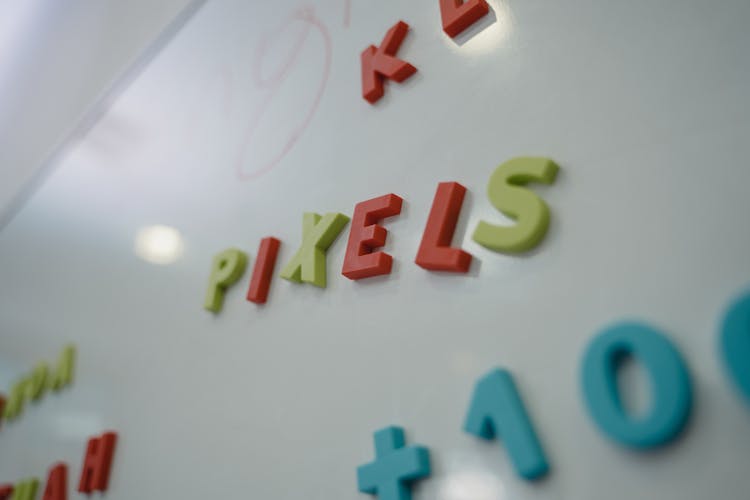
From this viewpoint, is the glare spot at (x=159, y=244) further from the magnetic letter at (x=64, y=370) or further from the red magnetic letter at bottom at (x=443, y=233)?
the red magnetic letter at bottom at (x=443, y=233)

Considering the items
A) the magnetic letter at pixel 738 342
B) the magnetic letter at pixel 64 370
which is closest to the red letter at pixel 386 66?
the magnetic letter at pixel 738 342

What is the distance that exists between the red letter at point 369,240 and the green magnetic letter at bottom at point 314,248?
3 centimetres

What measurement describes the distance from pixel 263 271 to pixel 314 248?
90 mm

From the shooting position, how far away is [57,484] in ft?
2.52

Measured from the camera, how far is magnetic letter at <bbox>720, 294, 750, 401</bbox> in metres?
0.26

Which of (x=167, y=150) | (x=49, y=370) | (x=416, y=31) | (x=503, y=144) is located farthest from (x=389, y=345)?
(x=49, y=370)

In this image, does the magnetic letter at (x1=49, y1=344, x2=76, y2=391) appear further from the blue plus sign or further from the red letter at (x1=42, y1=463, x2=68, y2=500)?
the blue plus sign

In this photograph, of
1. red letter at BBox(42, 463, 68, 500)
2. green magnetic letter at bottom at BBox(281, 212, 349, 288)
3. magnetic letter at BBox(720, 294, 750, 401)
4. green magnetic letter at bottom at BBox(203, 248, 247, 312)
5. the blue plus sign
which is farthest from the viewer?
red letter at BBox(42, 463, 68, 500)

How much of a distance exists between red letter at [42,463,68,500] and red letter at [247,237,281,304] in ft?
1.51

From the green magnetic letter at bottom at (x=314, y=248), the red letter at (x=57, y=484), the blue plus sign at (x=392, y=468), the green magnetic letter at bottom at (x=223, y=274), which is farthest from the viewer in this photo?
the red letter at (x=57, y=484)

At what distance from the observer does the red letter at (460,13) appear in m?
0.46

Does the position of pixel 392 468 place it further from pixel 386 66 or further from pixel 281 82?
pixel 281 82

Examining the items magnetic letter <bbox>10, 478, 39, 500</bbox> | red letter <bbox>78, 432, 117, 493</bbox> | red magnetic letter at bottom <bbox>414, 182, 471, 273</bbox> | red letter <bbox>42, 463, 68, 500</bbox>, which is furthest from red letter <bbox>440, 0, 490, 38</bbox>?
magnetic letter <bbox>10, 478, 39, 500</bbox>

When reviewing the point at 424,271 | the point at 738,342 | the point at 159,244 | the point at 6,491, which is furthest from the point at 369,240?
the point at 6,491
